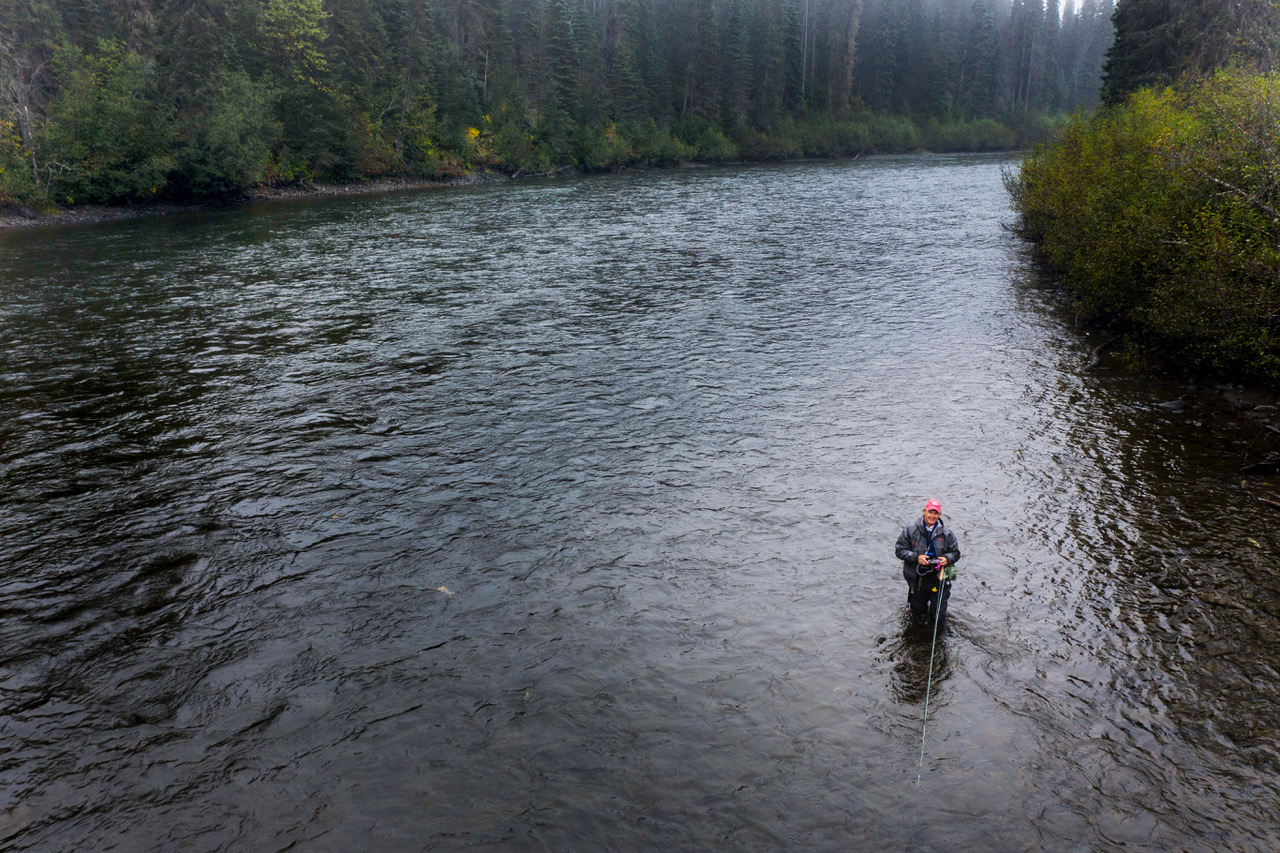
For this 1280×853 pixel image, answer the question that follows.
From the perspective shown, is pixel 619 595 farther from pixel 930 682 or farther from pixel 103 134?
pixel 103 134

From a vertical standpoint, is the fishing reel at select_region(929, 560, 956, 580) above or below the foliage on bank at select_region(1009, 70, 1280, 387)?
below

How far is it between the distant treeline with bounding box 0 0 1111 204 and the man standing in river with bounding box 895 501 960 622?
6582 centimetres

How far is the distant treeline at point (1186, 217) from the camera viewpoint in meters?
17.5

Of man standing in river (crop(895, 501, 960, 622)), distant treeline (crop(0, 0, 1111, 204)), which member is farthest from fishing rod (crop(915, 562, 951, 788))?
distant treeline (crop(0, 0, 1111, 204))

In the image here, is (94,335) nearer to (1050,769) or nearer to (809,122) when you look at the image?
(1050,769)

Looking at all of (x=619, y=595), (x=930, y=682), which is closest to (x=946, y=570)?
(x=930, y=682)

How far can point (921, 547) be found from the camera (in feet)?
37.0

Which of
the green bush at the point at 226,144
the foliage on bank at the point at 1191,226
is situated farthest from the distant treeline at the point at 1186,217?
the green bush at the point at 226,144

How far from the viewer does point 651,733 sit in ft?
31.4

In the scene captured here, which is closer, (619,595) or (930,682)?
(930,682)

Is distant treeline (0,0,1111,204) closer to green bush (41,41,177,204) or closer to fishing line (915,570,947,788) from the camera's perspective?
green bush (41,41,177,204)

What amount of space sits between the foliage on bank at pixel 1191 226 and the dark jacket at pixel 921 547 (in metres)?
11.3

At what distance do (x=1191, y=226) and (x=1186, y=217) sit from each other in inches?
22.0

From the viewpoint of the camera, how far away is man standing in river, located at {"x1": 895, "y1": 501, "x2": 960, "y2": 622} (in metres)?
10.9
